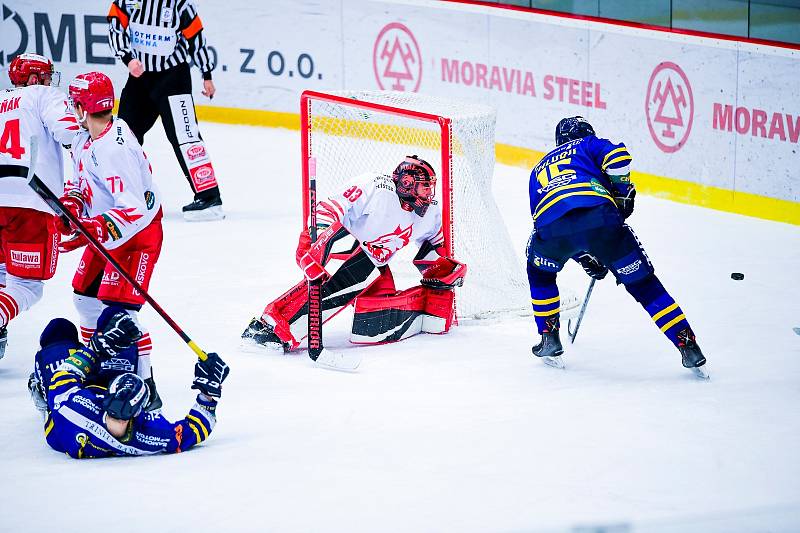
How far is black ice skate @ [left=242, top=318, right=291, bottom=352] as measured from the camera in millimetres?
4977

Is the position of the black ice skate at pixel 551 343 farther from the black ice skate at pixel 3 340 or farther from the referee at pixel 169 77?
the referee at pixel 169 77

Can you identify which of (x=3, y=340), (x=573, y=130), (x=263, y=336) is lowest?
(x=263, y=336)

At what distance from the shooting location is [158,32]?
7520 millimetres

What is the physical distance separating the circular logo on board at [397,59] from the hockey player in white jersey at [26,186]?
192 inches

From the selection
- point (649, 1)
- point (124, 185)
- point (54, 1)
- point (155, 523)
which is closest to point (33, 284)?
point (124, 185)

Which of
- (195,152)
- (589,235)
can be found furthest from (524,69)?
(589,235)

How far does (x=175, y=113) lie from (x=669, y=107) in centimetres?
299

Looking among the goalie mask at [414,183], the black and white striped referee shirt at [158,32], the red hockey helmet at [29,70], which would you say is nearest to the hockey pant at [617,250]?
the goalie mask at [414,183]

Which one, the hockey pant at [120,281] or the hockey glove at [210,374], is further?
the hockey pant at [120,281]

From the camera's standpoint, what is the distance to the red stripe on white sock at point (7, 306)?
4520 millimetres

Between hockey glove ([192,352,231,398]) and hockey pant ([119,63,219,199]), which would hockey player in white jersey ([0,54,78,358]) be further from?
hockey pant ([119,63,219,199])

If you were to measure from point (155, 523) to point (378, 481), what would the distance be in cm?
65

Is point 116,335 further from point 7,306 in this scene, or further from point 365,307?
point 365,307

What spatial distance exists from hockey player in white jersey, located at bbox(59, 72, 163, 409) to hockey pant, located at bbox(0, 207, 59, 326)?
416mm
